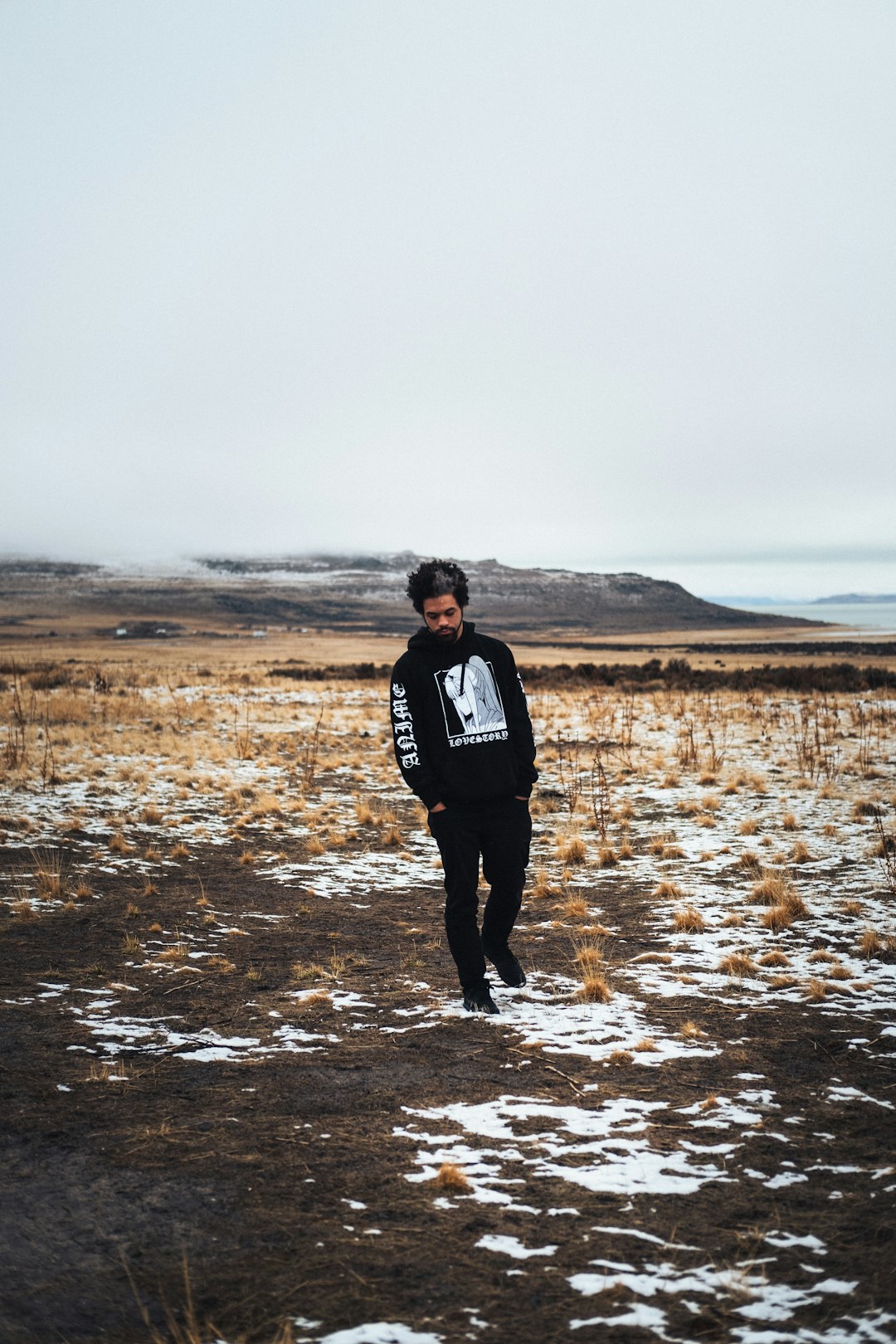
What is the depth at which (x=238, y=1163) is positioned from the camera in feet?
12.5

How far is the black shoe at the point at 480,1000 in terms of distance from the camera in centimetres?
550

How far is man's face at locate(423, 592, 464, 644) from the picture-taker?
204 inches

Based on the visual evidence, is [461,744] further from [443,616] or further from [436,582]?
[436,582]

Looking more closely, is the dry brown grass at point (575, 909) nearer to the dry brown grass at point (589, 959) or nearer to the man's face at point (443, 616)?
the dry brown grass at point (589, 959)

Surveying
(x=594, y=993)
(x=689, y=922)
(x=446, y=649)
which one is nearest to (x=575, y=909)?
(x=689, y=922)

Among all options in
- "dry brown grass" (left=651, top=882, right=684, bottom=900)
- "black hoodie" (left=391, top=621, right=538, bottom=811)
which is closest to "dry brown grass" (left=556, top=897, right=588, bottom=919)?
"dry brown grass" (left=651, top=882, right=684, bottom=900)

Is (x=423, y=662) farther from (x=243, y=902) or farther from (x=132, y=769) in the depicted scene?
(x=132, y=769)

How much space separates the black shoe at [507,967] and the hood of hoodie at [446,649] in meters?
1.79

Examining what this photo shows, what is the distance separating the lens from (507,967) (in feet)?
18.9

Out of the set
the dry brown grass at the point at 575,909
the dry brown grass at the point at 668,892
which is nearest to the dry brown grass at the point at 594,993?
the dry brown grass at the point at 575,909

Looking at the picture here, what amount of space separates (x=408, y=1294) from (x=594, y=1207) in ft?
2.68

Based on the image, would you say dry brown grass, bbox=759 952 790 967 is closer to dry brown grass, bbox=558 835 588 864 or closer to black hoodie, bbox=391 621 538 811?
black hoodie, bbox=391 621 538 811

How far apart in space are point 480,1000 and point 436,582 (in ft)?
7.85

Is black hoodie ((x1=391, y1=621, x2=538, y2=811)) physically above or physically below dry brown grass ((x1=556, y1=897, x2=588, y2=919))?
above
